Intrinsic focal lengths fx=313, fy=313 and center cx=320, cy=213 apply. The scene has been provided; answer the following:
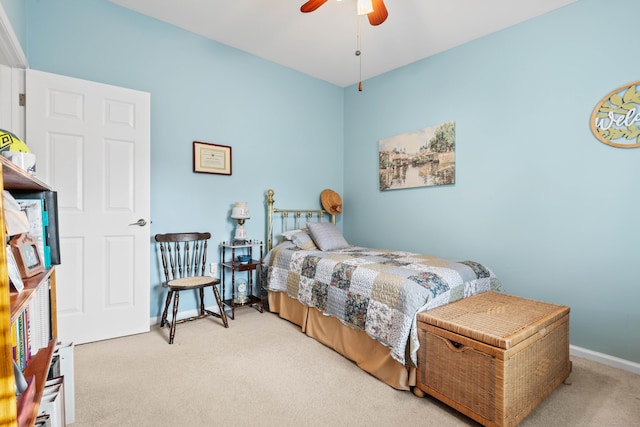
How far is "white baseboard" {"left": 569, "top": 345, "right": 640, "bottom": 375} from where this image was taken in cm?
215

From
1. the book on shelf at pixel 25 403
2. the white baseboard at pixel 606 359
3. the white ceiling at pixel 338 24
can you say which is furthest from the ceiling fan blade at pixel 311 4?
the white baseboard at pixel 606 359

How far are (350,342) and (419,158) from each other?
2081 millimetres

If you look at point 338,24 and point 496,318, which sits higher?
point 338,24

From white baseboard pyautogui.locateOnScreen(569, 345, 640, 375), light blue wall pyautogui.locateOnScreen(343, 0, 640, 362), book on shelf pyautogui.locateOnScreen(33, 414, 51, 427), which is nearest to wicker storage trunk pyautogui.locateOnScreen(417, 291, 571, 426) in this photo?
white baseboard pyautogui.locateOnScreen(569, 345, 640, 375)

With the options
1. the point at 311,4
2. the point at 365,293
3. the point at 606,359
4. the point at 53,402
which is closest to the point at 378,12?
the point at 311,4

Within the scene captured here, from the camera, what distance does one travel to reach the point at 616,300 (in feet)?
7.33

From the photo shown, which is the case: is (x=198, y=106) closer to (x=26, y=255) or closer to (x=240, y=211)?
(x=240, y=211)

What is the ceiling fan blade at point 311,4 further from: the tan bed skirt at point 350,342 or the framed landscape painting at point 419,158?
the tan bed skirt at point 350,342

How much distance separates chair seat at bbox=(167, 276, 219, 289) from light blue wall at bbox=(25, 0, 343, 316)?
13.6 inches

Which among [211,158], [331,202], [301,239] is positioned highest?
[211,158]

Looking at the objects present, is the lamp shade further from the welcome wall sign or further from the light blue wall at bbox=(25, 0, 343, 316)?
the welcome wall sign

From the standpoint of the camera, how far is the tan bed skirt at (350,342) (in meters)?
1.91

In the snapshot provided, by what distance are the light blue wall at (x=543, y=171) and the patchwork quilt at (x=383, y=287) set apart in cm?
53

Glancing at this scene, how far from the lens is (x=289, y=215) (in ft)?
12.5
